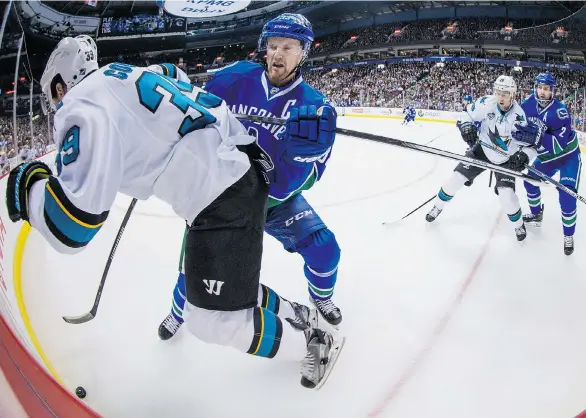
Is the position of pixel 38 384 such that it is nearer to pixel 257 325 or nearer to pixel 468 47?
pixel 257 325

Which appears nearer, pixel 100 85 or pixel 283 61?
pixel 100 85

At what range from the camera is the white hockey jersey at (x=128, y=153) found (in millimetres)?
873

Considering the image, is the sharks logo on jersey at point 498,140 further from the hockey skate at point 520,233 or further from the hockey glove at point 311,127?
the hockey glove at point 311,127

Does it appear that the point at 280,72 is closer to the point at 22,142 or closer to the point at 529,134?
the point at 22,142

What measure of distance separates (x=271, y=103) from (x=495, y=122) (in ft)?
5.66

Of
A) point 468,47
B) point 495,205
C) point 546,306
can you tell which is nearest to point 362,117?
point 468,47

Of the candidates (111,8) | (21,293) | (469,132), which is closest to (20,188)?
(21,293)

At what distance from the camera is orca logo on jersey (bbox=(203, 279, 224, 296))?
3.56ft

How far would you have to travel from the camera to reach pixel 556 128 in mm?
2758

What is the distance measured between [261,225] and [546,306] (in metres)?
1.56

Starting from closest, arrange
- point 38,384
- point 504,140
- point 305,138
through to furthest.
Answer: point 38,384 < point 305,138 < point 504,140

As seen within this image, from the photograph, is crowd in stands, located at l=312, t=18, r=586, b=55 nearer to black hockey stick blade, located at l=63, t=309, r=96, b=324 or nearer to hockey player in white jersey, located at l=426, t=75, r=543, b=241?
hockey player in white jersey, located at l=426, t=75, r=543, b=241

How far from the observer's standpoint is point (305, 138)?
4.15 ft

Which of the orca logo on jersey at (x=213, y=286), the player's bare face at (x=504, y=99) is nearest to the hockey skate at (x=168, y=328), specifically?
the orca logo on jersey at (x=213, y=286)
